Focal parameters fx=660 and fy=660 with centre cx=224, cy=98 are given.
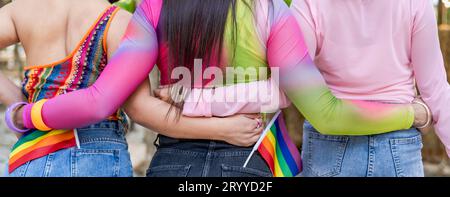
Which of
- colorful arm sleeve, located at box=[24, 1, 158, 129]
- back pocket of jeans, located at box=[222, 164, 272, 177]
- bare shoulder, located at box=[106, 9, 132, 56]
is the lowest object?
back pocket of jeans, located at box=[222, 164, 272, 177]

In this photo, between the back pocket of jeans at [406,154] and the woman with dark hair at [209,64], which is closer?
the woman with dark hair at [209,64]

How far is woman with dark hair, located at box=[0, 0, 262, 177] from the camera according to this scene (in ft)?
4.44

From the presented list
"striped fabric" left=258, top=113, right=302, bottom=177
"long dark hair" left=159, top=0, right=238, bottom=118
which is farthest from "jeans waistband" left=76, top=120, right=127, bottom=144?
"striped fabric" left=258, top=113, right=302, bottom=177

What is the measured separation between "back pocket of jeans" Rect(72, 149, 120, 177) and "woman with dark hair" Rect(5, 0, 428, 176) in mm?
74

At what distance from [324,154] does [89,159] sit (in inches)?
20.1

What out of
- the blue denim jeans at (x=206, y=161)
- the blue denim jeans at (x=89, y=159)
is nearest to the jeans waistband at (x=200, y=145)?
the blue denim jeans at (x=206, y=161)

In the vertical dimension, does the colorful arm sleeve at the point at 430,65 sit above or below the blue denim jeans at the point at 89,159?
above

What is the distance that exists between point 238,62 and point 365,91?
286mm

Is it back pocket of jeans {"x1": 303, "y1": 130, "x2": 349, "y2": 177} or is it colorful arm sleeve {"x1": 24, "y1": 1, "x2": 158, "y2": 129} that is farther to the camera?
back pocket of jeans {"x1": 303, "y1": 130, "x2": 349, "y2": 177}

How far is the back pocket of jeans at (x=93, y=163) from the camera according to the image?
138 centimetres

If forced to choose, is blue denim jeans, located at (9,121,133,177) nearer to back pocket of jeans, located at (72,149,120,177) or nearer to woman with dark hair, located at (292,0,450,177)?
back pocket of jeans, located at (72,149,120,177)

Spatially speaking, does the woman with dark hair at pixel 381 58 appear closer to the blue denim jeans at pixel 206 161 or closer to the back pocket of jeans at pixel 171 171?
the blue denim jeans at pixel 206 161

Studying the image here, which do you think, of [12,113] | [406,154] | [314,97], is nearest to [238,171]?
[314,97]
